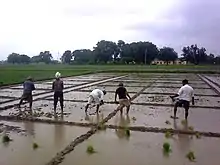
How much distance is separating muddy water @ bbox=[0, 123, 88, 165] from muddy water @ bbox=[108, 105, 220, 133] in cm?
172

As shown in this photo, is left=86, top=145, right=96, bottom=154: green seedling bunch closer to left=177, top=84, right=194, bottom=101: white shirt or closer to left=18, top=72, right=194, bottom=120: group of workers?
left=18, top=72, right=194, bottom=120: group of workers

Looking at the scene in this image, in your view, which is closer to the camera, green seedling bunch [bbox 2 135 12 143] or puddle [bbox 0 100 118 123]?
green seedling bunch [bbox 2 135 12 143]

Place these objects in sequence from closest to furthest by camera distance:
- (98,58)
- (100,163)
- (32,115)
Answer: (100,163) → (32,115) → (98,58)

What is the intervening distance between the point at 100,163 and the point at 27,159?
4.45 feet

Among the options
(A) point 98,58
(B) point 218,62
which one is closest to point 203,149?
(A) point 98,58

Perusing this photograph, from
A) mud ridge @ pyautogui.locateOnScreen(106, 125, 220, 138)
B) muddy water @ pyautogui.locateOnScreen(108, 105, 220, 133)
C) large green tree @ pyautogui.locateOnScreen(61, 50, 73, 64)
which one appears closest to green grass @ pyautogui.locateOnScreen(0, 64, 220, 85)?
muddy water @ pyautogui.locateOnScreen(108, 105, 220, 133)

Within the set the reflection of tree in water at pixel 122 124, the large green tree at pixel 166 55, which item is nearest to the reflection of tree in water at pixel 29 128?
the reflection of tree in water at pixel 122 124

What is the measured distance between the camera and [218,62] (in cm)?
8612

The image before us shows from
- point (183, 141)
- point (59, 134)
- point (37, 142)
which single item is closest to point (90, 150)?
point (37, 142)

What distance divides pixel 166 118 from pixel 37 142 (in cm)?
450

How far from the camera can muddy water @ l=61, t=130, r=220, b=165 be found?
550 centimetres

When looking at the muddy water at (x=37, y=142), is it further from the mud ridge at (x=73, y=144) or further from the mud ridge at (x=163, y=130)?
Answer: the mud ridge at (x=163, y=130)

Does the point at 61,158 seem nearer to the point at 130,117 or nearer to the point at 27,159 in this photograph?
the point at 27,159

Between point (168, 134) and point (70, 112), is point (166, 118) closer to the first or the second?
point (168, 134)
